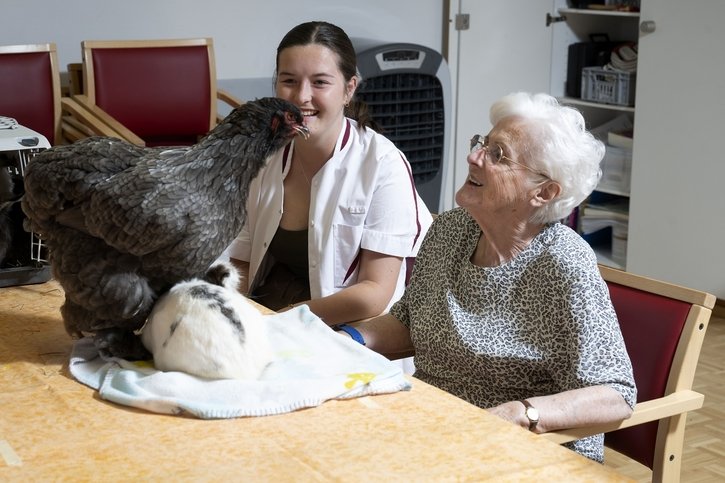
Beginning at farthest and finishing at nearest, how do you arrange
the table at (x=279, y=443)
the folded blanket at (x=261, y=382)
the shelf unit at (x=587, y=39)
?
the shelf unit at (x=587, y=39) → the folded blanket at (x=261, y=382) → the table at (x=279, y=443)

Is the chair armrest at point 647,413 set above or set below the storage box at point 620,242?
above

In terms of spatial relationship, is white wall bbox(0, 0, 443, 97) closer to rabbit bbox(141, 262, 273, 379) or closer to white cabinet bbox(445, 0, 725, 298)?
white cabinet bbox(445, 0, 725, 298)

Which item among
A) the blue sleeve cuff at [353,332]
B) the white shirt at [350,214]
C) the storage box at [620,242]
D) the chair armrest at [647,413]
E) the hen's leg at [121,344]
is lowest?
the storage box at [620,242]

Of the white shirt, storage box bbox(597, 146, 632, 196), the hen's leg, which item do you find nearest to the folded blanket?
the hen's leg

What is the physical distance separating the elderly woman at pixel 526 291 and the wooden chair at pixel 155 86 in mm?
2363

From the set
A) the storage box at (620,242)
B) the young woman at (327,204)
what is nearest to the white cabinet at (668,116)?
the storage box at (620,242)

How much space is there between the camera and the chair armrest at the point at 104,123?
3.51m

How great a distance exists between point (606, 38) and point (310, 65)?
3.19m

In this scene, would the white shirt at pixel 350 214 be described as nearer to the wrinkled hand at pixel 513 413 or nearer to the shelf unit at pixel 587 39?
the wrinkled hand at pixel 513 413

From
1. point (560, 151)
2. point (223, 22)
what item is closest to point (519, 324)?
point (560, 151)

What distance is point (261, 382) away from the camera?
140 centimetres

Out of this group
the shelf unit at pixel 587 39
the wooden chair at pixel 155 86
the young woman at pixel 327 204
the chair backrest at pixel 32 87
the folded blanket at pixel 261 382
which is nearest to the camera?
the folded blanket at pixel 261 382

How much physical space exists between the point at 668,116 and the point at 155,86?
2.26 meters

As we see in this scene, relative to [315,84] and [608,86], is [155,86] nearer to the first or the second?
[315,84]
